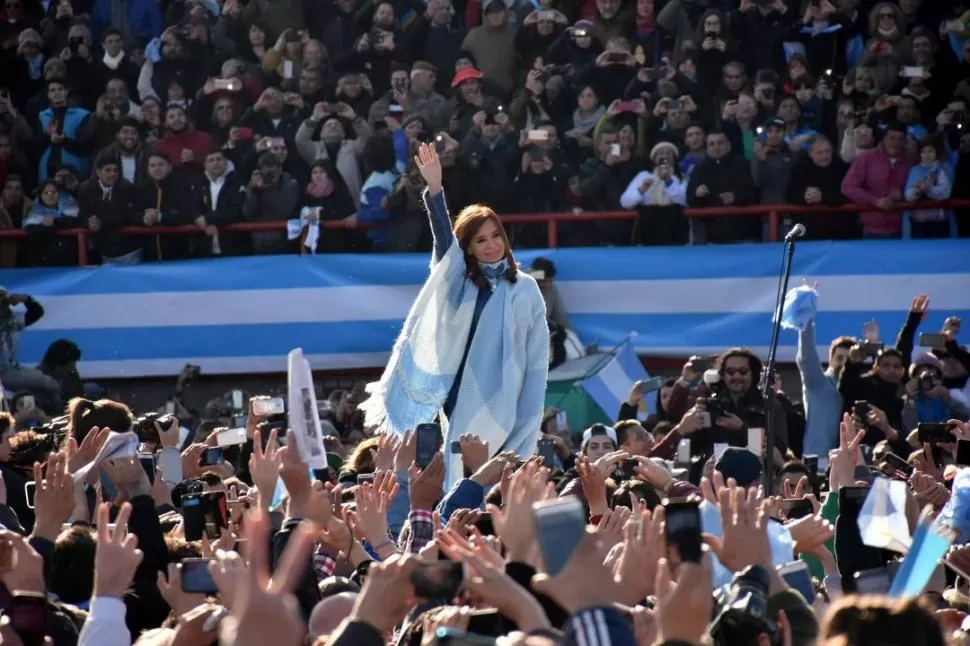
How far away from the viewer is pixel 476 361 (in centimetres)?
791

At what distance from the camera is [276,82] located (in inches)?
644

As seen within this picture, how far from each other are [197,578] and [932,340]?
7.92 metres

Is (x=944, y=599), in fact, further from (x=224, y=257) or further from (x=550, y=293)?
(x=224, y=257)

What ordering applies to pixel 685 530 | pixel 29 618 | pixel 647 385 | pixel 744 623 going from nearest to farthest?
pixel 744 623 → pixel 685 530 → pixel 29 618 → pixel 647 385

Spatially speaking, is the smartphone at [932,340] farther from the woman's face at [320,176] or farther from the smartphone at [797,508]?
the smartphone at [797,508]

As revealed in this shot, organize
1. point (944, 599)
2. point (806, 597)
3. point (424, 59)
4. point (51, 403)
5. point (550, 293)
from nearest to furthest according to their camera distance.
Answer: point (806, 597), point (944, 599), point (51, 403), point (550, 293), point (424, 59)

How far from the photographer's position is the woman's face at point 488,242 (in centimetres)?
775

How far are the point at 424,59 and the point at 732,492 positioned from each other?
1261 cm

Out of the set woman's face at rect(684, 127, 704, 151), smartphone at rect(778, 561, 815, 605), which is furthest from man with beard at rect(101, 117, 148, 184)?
smartphone at rect(778, 561, 815, 605)

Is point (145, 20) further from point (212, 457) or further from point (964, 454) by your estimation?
point (964, 454)

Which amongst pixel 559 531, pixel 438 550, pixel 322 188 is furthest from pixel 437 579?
pixel 322 188

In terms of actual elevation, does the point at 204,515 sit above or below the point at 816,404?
above

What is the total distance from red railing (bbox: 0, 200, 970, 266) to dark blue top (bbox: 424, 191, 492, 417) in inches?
244

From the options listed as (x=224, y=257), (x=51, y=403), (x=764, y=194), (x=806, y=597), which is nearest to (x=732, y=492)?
(x=806, y=597)
